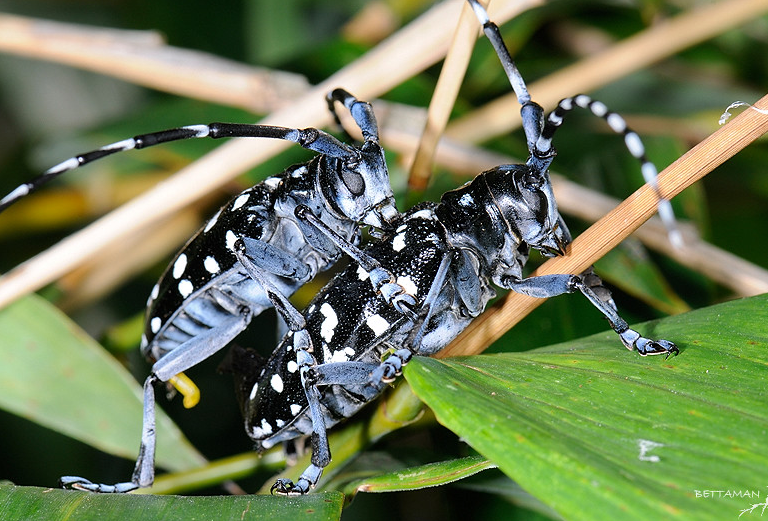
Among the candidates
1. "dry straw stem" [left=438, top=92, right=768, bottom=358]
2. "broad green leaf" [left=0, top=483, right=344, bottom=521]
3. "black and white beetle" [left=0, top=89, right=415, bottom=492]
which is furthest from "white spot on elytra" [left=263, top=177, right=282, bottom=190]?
"broad green leaf" [left=0, top=483, right=344, bottom=521]

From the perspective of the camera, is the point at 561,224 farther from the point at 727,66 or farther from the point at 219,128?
the point at 727,66

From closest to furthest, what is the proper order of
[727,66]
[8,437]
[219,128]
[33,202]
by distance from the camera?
[219,128], [8,437], [33,202], [727,66]

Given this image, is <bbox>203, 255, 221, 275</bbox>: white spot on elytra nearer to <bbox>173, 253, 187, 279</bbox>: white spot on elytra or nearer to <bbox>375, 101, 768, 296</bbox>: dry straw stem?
<bbox>173, 253, 187, 279</bbox>: white spot on elytra

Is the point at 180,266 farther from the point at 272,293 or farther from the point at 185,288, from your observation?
the point at 272,293

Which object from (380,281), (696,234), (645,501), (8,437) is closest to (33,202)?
(8,437)

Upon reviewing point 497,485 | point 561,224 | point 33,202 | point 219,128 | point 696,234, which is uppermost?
point 33,202

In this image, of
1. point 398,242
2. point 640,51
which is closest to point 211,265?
point 398,242

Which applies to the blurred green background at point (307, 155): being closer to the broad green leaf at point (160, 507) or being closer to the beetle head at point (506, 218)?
the beetle head at point (506, 218)
